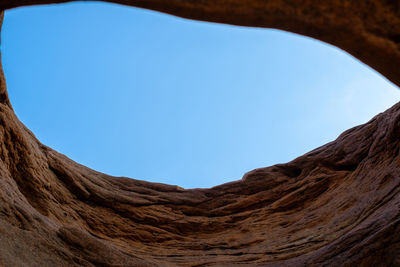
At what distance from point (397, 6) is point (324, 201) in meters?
13.6

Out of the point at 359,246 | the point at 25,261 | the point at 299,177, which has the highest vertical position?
the point at 299,177

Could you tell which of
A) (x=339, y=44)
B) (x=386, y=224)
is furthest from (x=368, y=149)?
(x=339, y=44)

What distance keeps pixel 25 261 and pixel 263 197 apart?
48.6ft

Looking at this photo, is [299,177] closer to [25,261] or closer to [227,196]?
[227,196]

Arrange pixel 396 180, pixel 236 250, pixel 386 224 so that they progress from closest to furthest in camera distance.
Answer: pixel 386 224
pixel 396 180
pixel 236 250

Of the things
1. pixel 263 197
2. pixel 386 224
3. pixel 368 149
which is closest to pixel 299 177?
pixel 263 197

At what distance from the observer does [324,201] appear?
64.5 ft

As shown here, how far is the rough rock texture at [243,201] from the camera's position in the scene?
7996 millimetres

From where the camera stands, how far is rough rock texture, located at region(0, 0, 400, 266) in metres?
8.00

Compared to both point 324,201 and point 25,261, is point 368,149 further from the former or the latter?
point 25,261

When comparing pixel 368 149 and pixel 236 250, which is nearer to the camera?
pixel 236 250

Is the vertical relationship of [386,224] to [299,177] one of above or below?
below

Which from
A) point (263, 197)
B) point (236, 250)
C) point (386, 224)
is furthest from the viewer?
point (263, 197)

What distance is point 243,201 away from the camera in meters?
22.1
